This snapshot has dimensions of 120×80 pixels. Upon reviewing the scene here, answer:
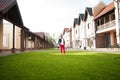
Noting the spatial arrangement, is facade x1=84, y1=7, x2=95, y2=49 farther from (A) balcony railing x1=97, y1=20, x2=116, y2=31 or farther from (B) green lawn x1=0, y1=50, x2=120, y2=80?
(B) green lawn x1=0, y1=50, x2=120, y2=80

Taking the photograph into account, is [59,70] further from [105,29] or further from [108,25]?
[105,29]

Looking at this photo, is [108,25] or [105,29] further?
[105,29]

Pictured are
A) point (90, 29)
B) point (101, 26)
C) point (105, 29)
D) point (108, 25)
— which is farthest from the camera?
point (90, 29)

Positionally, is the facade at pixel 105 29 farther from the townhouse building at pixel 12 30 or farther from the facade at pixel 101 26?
the townhouse building at pixel 12 30

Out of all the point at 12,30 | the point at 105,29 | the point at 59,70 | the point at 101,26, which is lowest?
the point at 59,70

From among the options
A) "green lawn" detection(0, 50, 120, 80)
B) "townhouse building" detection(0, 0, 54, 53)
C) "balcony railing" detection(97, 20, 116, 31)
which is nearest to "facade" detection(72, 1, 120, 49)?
"balcony railing" detection(97, 20, 116, 31)

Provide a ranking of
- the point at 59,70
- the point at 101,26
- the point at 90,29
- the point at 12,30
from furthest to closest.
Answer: the point at 90,29 → the point at 101,26 → the point at 12,30 → the point at 59,70

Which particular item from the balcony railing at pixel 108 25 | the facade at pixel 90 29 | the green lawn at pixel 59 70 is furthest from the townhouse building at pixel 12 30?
the facade at pixel 90 29

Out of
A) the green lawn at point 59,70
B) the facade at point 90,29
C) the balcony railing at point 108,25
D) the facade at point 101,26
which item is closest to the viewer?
the green lawn at point 59,70

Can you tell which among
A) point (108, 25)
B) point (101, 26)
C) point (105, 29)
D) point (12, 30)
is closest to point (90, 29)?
point (101, 26)

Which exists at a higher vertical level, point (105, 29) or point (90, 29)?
point (90, 29)

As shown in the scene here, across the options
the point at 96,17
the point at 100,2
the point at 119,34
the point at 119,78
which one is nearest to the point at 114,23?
the point at 119,34

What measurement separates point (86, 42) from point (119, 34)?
17666 mm

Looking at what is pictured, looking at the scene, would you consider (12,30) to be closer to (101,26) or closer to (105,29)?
(105,29)
